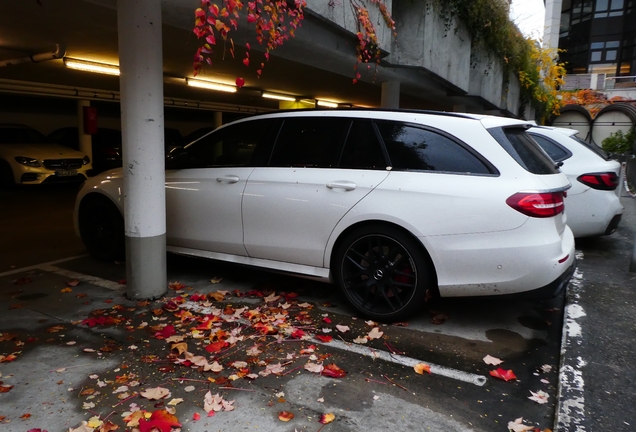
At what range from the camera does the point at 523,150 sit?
3.97 m

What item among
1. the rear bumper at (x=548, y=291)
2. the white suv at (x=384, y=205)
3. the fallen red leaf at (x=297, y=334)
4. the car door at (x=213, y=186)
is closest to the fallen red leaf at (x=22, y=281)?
the car door at (x=213, y=186)

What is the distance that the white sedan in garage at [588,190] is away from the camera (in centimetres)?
615

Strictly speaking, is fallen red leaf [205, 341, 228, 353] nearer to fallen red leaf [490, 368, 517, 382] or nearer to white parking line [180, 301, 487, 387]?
white parking line [180, 301, 487, 387]

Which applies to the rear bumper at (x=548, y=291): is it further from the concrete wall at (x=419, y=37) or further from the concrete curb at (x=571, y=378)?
the concrete wall at (x=419, y=37)

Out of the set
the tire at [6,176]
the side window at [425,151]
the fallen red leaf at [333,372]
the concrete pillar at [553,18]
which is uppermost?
the concrete pillar at [553,18]

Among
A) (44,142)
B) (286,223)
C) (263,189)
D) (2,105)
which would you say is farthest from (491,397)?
(2,105)

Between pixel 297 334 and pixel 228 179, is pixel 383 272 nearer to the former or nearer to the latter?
pixel 297 334

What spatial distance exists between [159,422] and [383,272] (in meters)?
2.08

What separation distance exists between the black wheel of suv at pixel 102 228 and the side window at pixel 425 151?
3191 millimetres

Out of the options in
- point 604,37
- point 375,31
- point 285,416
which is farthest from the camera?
point 604,37

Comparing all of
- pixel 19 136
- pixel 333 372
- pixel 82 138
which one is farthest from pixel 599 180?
pixel 82 138

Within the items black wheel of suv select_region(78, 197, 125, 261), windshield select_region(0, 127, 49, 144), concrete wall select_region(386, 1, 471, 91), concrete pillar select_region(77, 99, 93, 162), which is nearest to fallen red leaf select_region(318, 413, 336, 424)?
black wheel of suv select_region(78, 197, 125, 261)

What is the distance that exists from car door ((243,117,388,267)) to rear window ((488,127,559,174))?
942 mm

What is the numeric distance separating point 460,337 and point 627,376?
1153 millimetres
